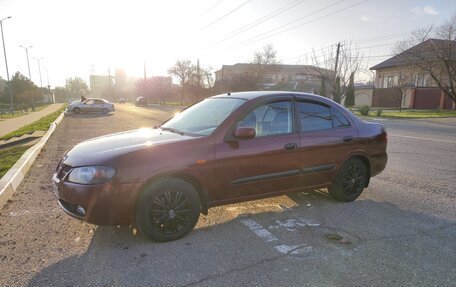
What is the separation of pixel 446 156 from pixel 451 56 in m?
27.3

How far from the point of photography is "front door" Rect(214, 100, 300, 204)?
4.02m

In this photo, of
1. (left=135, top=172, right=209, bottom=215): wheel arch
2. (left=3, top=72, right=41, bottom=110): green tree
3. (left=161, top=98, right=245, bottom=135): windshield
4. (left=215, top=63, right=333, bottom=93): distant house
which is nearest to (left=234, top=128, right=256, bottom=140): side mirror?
(left=161, top=98, right=245, bottom=135): windshield

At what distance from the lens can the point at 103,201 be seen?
3.45 meters

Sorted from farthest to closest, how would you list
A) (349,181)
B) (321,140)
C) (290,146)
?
(349,181) < (321,140) < (290,146)

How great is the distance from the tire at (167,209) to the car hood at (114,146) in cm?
48

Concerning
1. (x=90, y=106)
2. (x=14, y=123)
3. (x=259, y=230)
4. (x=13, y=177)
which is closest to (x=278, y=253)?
(x=259, y=230)

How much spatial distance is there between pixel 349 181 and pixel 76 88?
135 meters

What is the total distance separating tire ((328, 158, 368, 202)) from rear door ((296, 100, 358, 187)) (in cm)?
18

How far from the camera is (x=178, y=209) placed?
3.79 m

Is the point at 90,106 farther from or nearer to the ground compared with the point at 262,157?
nearer to the ground

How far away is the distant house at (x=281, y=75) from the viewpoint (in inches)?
1736

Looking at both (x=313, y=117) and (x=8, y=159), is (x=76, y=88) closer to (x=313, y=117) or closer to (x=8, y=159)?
(x=8, y=159)

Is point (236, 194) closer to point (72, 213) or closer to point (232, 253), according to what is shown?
point (232, 253)

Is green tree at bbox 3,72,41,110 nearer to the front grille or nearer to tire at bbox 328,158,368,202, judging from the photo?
the front grille
